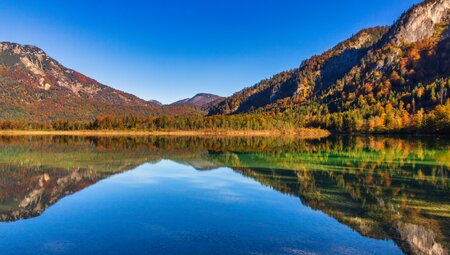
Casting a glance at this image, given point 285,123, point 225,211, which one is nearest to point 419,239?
point 225,211

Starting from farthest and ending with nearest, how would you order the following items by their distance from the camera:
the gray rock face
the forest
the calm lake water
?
the forest
the calm lake water
the gray rock face

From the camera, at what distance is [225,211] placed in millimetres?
19438

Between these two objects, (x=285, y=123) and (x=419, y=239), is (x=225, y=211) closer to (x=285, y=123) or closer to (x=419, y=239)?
(x=419, y=239)

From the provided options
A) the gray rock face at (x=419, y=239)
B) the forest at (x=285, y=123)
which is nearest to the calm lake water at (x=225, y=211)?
the gray rock face at (x=419, y=239)

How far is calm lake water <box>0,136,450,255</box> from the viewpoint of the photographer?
1368cm

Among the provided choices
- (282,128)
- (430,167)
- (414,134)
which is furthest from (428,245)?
(282,128)

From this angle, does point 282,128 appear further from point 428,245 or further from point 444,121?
point 428,245

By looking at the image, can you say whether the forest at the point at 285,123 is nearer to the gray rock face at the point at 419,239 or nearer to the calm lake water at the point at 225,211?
the calm lake water at the point at 225,211

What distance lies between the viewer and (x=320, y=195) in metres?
23.2

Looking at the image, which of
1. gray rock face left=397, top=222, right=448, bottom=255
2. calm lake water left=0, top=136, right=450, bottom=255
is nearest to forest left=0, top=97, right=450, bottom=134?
calm lake water left=0, top=136, right=450, bottom=255

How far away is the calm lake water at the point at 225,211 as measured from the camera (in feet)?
44.9

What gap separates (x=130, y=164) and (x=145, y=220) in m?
25.8

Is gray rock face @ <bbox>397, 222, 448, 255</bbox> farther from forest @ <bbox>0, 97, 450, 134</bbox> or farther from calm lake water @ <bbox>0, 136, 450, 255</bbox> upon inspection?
forest @ <bbox>0, 97, 450, 134</bbox>

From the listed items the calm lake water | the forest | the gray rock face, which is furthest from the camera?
the forest
